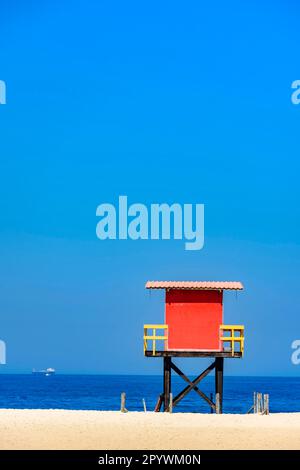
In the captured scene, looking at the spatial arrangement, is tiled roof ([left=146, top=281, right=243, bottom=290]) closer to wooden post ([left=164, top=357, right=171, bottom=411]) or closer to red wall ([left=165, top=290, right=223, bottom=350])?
red wall ([left=165, top=290, right=223, bottom=350])

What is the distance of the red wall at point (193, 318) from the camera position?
2014 inches

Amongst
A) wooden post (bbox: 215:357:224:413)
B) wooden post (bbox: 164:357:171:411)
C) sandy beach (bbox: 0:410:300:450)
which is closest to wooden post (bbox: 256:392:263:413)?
Result: wooden post (bbox: 215:357:224:413)

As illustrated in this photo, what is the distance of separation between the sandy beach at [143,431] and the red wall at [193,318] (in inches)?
154

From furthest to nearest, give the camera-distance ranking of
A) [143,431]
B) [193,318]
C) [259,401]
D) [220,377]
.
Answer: [259,401] < [220,377] < [193,318] < [143,431]

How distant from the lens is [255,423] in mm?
46156

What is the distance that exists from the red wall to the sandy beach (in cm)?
392

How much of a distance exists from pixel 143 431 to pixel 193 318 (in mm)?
12525

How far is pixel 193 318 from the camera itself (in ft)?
168

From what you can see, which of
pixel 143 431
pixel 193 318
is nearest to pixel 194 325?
pixel 193 318

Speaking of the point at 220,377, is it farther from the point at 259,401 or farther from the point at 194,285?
the point at 194,285

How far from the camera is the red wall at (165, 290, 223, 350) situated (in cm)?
5116

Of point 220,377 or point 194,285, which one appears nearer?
point 194,285
